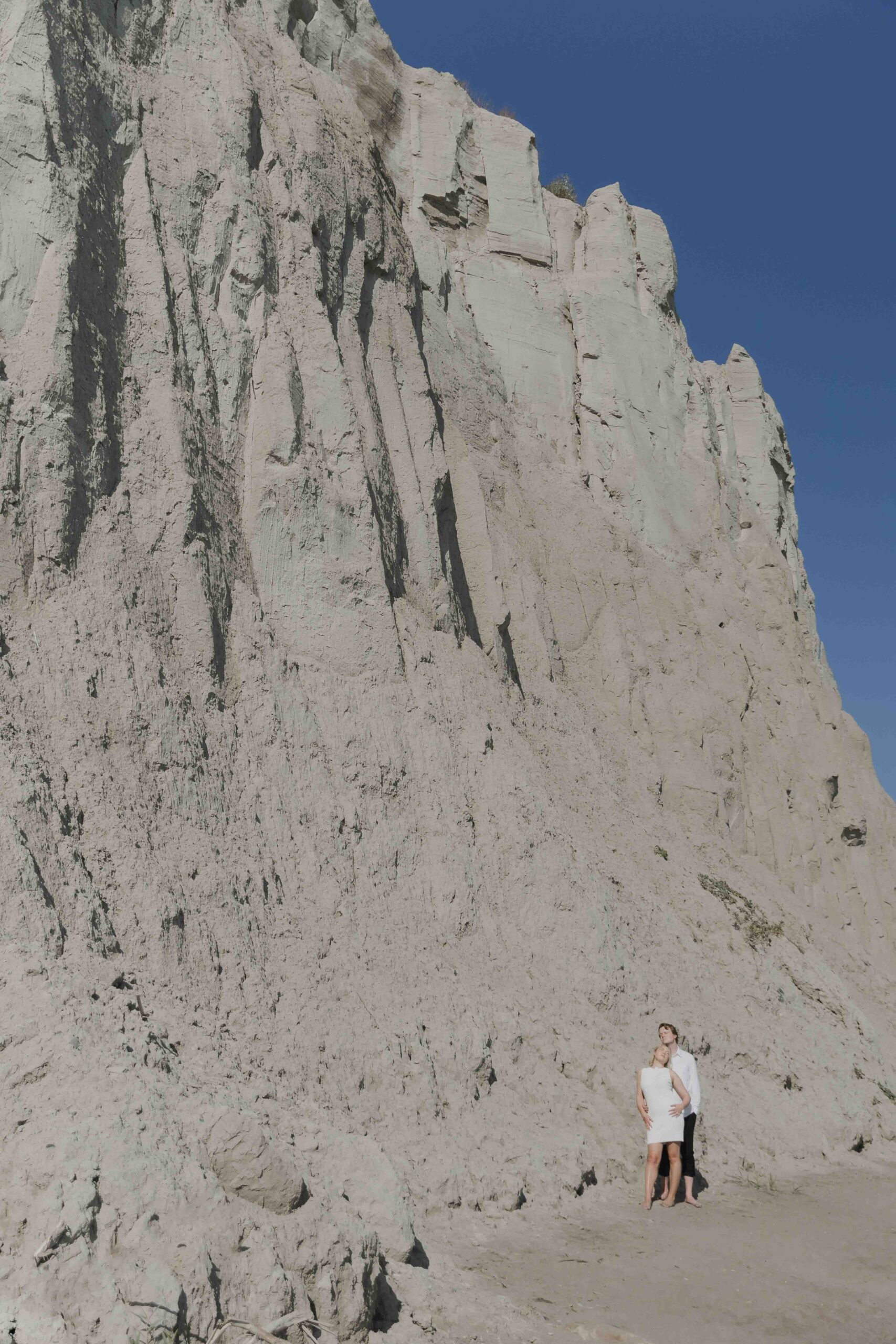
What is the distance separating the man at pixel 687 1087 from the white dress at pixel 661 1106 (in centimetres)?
12

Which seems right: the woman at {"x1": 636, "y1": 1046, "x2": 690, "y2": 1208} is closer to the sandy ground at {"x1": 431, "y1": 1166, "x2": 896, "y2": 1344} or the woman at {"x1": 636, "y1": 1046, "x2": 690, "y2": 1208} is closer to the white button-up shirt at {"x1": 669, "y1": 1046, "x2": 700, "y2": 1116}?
the white button-up shirt at {"x1": 669, "y1": 1046, "x2": 700, "y2": 1116}

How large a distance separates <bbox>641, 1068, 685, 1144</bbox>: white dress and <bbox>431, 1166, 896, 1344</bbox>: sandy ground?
22.1 inches

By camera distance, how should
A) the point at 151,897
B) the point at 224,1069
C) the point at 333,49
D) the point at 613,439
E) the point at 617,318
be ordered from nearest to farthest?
the point at 224,1069 → the point at 151,897 → the point at 333,49 → the point at 613,439 → the point at 617,318

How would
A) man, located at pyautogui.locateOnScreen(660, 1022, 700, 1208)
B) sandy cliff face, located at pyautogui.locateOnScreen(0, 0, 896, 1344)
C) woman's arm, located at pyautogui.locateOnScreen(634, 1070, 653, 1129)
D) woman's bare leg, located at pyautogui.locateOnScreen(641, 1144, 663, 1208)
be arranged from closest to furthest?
1. sandy cliff face, located at pyautogui.locateOnScreen(0, 0, 896, 1344)
2. woman's bare leg, located at pyautogui.locateOnScreen(641, 1144, 663, 1208)
3. woman's arm, located at pyautogui.locateOnScreen(634, 1070, 653, 1129)
4. man, located at pyautogui.locateOnScreen(660, 1022, 700, 1208)

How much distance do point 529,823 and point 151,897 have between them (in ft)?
15.0

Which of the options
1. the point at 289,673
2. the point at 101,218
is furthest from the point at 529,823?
the point at 101,218

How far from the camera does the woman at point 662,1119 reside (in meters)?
8.84

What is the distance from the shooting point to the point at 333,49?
18.7 m

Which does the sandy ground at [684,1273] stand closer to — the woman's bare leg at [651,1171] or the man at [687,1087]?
the woman's bare leg at [651,1171]

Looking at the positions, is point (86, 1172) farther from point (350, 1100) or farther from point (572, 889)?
point (572, 889)

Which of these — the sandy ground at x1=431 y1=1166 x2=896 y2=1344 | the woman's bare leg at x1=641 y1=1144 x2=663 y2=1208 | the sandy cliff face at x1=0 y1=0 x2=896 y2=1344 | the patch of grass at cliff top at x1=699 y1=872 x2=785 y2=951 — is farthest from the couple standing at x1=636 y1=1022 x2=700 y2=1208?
the patch of grass at cliff top at x1=699 y1=872 x2=785 y2=951

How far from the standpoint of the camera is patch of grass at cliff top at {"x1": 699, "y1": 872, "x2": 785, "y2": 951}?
44.8 feet

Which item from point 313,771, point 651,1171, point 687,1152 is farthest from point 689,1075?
point 313,771

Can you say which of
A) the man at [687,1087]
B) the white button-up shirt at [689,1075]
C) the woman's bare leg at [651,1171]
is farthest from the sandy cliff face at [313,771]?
the white button-up shirt at [689,1075]
